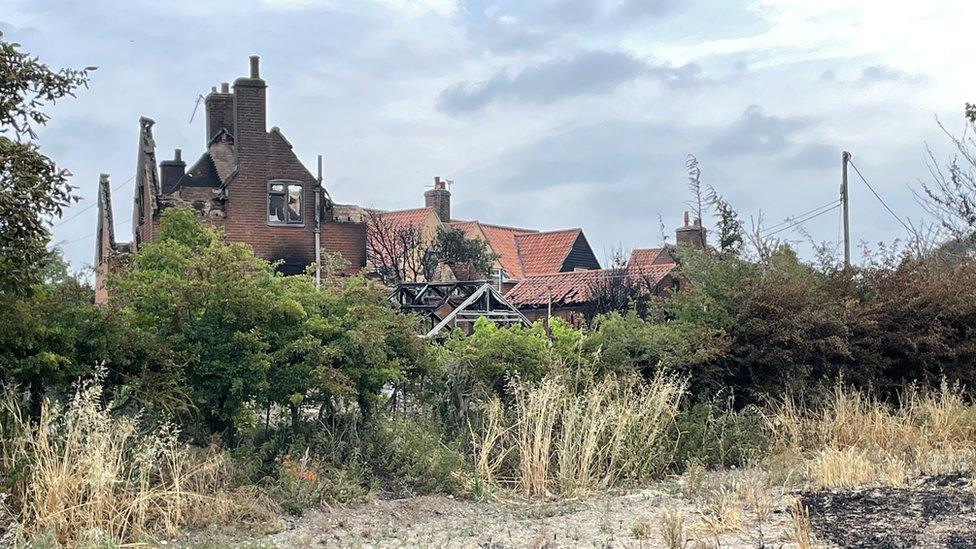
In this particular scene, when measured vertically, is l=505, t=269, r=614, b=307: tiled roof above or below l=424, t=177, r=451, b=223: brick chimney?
below

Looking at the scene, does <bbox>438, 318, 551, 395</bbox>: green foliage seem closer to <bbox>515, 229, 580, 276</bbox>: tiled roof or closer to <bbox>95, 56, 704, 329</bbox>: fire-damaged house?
<bbox>95, 56, 704, 329</bbox>: fire-damaged house

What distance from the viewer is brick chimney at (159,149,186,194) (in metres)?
38.8

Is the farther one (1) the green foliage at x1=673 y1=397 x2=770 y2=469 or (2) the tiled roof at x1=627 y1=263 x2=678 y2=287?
(2) the tiled roof at x1=627 y1=263 x2=678 y2=287

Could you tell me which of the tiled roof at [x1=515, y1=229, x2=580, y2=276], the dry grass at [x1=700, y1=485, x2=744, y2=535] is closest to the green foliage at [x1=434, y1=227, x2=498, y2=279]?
the tiled roof at [x1=515, y1=229, x2=580, y2=276]

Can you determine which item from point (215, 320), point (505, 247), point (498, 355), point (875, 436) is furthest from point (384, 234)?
point (215, 320)

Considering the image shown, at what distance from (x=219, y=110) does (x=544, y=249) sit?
2592cm

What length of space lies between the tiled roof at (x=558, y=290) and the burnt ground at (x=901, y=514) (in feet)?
100

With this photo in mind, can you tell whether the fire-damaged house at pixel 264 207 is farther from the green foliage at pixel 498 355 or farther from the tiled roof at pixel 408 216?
the green foliage at pixel 498 355

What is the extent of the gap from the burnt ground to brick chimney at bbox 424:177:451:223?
44.3 m

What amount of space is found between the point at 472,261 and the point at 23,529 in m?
35.7

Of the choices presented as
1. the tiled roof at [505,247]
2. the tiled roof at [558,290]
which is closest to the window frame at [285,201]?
the tiled roof at [558,290]

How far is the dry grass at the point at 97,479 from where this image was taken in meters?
9.28

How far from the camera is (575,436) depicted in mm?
13148

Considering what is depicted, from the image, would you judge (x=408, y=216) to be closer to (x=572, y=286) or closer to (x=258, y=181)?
(x=572, y=286)
